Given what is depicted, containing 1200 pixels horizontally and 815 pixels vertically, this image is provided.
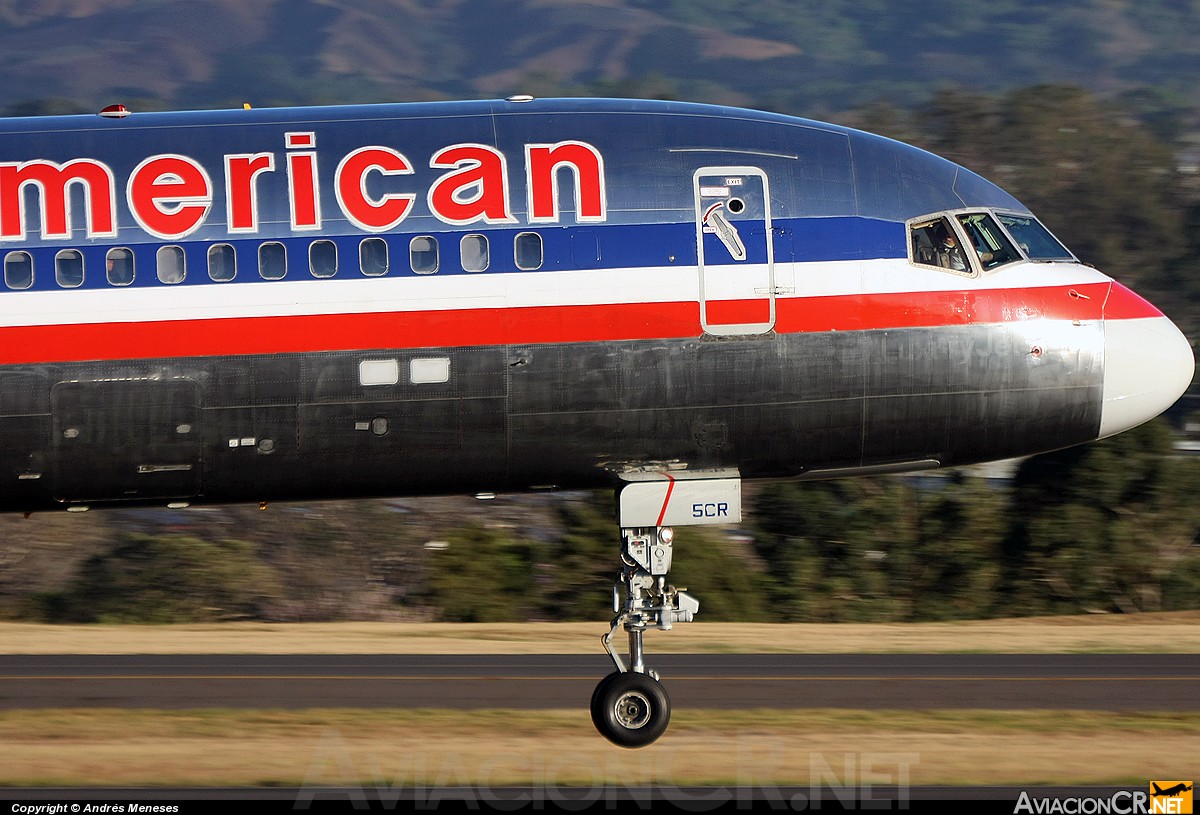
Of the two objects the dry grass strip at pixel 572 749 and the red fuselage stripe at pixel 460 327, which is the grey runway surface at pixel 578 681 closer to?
the dry grass strip at pixel 572 749

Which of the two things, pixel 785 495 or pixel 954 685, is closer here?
pixel 954 685

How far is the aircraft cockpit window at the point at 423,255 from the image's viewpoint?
14.9 m

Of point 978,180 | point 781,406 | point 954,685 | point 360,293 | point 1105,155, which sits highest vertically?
point 1105,155

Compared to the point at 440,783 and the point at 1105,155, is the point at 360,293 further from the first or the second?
the point at 1105,155

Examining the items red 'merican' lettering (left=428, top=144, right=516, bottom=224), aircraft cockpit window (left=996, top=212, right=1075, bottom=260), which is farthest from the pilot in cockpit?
red 'merican' lettering (left=428, top=144, right=516, bottom=224)

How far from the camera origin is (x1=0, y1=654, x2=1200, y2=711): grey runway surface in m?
20.9

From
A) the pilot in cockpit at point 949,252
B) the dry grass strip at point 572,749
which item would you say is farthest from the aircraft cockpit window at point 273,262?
the pilot in cockpit at point 949,252

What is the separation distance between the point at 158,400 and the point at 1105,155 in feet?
322

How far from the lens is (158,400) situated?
14789 mm

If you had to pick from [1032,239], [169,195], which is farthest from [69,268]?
[1032,239]

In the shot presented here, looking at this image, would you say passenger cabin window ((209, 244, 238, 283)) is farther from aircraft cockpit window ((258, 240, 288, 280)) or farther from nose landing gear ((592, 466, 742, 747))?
nose landing gear ((592, 466, 742, 747))

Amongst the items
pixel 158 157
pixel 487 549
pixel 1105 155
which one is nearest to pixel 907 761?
pixel 158 157

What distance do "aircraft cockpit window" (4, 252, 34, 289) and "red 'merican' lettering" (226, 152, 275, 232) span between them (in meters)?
2.07

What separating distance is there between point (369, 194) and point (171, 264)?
213 cm
